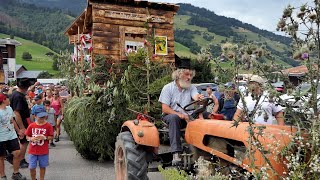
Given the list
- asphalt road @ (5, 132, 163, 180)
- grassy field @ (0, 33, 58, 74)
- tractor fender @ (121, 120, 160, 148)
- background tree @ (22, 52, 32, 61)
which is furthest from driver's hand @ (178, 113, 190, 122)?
background tree @ (22, 52, 32, 61)

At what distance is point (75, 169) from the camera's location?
7.46 metres

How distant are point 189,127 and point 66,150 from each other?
5.85 meters

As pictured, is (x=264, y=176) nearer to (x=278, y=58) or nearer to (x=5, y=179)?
(x=278, y=58)

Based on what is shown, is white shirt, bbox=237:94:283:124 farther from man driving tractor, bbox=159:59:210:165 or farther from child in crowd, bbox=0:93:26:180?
child in crowd, bbox=0:93:26:180

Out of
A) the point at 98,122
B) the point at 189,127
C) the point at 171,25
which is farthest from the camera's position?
the point at 171,25

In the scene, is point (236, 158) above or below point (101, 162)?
above

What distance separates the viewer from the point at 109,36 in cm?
1011

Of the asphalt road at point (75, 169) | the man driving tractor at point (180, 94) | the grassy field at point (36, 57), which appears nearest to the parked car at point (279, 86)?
the man driving tractor at point (180, 94)

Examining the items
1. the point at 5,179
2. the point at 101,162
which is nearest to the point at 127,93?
the point at 101,162

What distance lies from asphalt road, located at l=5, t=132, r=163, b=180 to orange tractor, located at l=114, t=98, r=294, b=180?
1399 millimetres

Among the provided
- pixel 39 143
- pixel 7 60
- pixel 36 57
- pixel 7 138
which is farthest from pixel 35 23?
pixel 39 143

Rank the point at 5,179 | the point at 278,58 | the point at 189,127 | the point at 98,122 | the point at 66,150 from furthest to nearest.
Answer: the point at 66,150, the point at 98,122, the point at 5,179, the point at 189,127, the point at 278,58

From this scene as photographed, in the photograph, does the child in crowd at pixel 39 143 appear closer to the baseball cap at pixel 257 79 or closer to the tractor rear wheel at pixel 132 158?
the tractor rear wheel at pixel 132 158

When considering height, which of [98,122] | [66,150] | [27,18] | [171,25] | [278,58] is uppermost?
[27,18]
